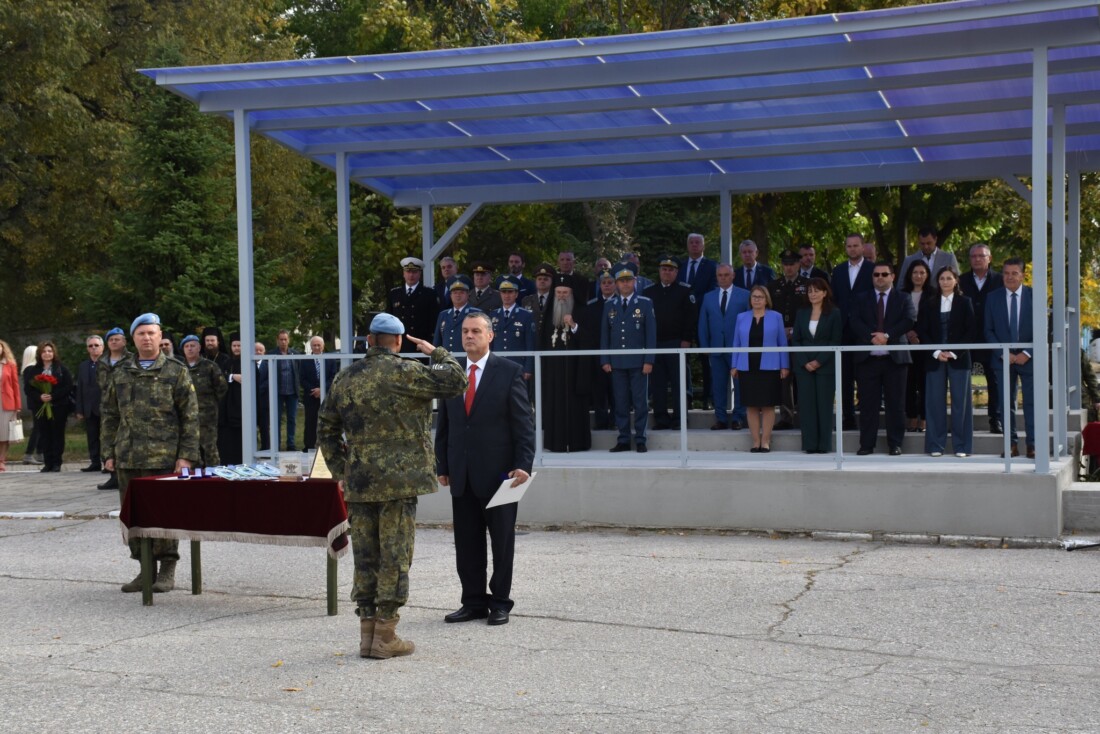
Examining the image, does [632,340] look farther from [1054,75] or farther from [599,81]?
[1054,75]

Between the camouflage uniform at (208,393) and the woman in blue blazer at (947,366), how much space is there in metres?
7.14

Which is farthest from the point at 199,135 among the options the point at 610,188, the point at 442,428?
the point at 442,428

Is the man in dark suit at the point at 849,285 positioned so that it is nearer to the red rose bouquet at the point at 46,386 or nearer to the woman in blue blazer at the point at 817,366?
the woman in blue blazer at the point at 817,366

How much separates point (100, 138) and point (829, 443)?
20.7 metres

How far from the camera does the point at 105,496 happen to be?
14.7 metres

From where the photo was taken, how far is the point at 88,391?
17.6 m

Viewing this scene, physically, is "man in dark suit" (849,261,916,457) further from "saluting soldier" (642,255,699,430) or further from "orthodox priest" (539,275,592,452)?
"orthodox priest" (539,275,592,452)

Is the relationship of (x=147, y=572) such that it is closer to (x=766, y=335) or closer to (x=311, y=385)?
(x=766, y=335)

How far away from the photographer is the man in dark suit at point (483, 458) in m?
7.91

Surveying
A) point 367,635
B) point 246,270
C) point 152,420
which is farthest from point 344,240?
point 367,635

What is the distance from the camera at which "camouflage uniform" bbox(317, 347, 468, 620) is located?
7.10 m

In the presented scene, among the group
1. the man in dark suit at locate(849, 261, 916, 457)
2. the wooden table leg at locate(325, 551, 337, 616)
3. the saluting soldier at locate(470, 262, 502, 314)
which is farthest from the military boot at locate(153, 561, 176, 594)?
the man in dark suit at locate(849, 261, 916, 457)

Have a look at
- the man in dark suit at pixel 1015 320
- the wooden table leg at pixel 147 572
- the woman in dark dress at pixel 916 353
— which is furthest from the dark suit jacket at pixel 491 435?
the man in dark suit at pixel 1015 320

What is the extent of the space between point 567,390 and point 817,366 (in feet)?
7.96
